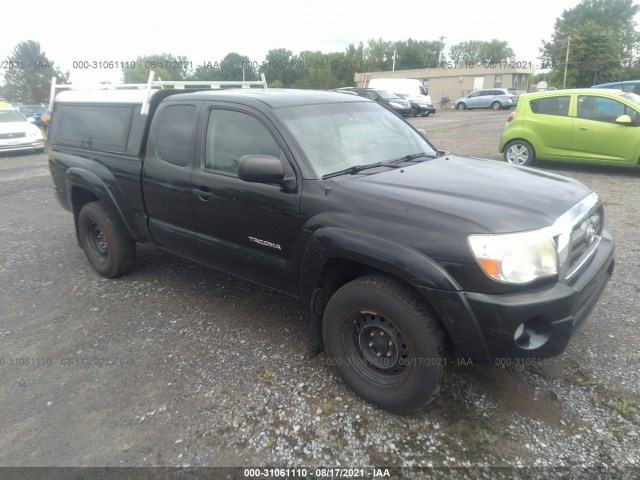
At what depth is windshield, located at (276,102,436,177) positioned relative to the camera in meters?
3.01

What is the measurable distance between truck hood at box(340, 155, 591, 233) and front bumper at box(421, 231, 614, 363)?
13.9 inches

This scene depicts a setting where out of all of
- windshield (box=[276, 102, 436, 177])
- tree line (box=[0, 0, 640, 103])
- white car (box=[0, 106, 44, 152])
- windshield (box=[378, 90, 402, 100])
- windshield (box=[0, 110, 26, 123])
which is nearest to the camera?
windshield (box=[276, 102, 436, 177])

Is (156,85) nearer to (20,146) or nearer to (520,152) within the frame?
(520,152)

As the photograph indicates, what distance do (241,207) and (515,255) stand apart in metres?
1.81

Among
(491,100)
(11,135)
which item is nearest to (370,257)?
(11,135)

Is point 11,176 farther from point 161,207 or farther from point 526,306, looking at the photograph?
point 526,306

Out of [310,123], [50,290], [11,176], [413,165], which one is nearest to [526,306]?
[413,165]

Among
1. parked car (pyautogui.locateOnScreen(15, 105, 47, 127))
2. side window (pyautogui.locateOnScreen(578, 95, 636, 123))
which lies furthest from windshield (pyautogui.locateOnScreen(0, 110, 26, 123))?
side window (pyautogui.locateOnScreen(578, 95, 636, 123))

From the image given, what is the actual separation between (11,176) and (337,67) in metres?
60.3

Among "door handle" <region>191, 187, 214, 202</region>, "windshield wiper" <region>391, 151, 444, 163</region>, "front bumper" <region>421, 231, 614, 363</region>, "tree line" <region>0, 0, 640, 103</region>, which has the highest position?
"tree line" <region>0, 0, 640, 103</region>

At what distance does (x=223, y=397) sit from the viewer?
2832 millimetres

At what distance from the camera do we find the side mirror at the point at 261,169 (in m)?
2.69

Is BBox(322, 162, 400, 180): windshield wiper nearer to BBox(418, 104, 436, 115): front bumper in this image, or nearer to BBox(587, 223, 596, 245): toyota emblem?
BBox(587, 223, 596, 245): toyota emblem

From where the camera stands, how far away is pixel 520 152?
9.18 meters
